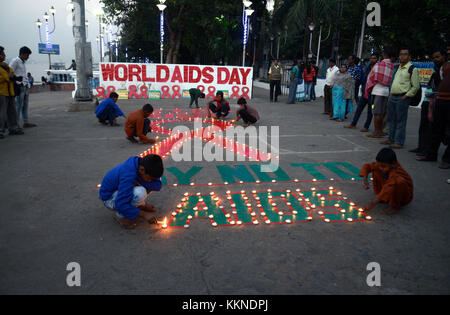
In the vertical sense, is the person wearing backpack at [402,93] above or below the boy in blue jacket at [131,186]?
above

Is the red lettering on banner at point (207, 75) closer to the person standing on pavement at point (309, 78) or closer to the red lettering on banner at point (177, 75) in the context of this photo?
the red lettering on banner at point (177, 75)

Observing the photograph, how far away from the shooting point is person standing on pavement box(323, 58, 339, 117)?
10659mm

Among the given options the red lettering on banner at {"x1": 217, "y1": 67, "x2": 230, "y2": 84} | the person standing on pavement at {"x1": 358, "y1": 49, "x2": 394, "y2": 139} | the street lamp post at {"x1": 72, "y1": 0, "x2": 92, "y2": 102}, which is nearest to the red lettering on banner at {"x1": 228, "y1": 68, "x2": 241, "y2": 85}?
the red lettering on banner at {"x1": 217, "y1": 67, "x2": 230, "y2": 84}

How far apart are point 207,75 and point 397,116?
11.7 meters

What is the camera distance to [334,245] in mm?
3471

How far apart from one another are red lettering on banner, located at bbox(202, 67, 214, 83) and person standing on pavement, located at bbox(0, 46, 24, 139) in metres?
10.5

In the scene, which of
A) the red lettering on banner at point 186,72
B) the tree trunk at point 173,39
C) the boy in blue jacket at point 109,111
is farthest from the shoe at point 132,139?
the tree trunk at point 173,39

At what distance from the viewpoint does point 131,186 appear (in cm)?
348

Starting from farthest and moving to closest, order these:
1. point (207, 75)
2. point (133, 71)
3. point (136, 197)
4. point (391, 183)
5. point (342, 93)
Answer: point (207, 75), point (133, 71), point (342, 93), point (391, 183), point (136, 197)

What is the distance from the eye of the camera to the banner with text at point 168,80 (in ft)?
53.8

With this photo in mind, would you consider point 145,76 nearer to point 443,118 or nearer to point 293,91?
point 293,91

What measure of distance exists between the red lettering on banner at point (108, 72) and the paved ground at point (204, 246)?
1144cm

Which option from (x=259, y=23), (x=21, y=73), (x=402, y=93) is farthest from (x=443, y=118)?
(x=259, y=23)
